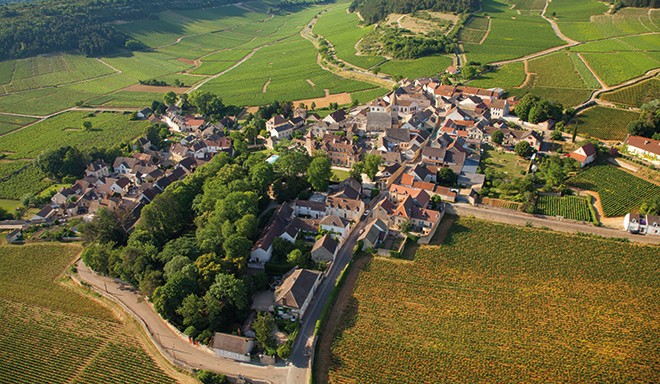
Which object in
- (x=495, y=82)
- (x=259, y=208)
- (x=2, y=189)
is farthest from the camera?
(x=495, y=82)

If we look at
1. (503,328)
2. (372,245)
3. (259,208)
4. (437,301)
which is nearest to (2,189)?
(259,208)

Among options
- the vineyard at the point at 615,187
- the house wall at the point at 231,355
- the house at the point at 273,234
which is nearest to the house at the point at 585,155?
the vineyard at the point at 615,187

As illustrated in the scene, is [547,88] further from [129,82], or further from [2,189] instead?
Answer: [129,82]

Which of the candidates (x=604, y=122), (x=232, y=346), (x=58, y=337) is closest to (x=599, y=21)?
(x=604, y=122)

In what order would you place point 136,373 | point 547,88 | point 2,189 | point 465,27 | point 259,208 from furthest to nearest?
1. point 465,27
2. point 547,88
3. point 2,189
4. point 259,208
5. point 136,373

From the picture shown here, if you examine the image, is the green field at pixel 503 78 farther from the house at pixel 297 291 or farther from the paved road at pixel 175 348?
the paved road at pixel 175 348
